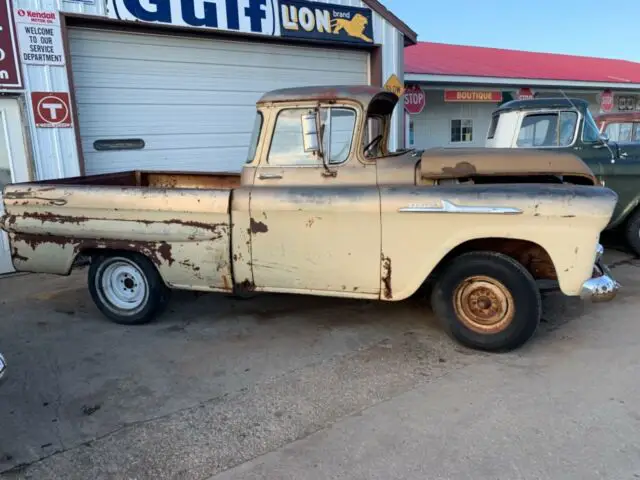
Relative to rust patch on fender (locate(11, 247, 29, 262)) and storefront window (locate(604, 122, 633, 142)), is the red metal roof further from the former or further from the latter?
rust patch on fender (locate(11, 247, 29, 262))

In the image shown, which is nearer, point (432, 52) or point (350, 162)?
point (350, 162)

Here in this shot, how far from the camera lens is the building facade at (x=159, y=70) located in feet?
22.4

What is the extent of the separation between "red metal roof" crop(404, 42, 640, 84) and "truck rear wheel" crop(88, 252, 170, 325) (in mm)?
9988

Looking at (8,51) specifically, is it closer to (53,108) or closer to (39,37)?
(39,37)

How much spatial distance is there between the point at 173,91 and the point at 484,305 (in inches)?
238

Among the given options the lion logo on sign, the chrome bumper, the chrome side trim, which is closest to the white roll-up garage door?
the lion logo on sign

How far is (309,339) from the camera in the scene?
4699 millimetres

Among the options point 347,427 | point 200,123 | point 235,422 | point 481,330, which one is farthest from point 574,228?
point 200,123

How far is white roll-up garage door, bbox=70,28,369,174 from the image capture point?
7.51m

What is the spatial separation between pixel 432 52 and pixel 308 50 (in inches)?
386

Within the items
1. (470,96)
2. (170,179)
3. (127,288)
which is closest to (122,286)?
(127,288)

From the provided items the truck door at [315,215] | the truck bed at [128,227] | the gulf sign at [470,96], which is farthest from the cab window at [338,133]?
the gulf sign at [470,96]

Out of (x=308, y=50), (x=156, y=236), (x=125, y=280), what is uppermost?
(x=308, y=50)

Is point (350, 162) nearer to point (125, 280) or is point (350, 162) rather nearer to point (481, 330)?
point (481, 330)
